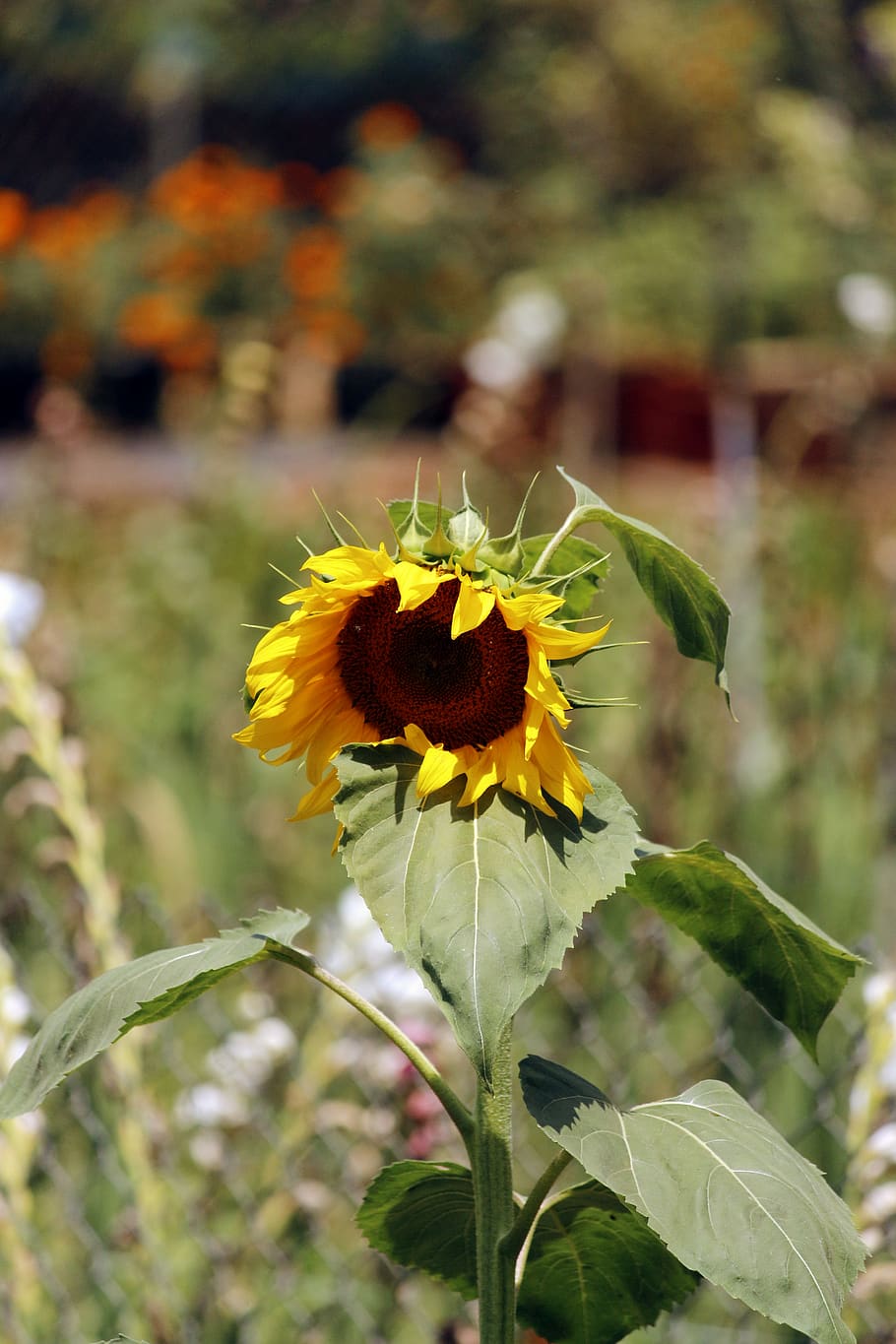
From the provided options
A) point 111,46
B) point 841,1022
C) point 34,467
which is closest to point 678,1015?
point 841,1022

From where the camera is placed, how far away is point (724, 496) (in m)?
2.91

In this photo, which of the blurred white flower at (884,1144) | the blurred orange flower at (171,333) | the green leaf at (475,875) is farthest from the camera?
the blurred orange flower at (171,333)

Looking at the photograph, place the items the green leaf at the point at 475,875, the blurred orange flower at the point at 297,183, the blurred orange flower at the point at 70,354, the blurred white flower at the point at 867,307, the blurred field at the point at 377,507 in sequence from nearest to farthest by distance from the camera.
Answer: the green leaf at the point at 475,875 → the blurred field at the point at 377,507 → the blurred white flower at the point at 867,307 → the blurred orange flower at the point at 70,354 → the blurred orange flower at the point at 297,183

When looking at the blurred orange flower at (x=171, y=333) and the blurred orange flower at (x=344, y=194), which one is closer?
the blurred orange flower at (x=171, y=333)

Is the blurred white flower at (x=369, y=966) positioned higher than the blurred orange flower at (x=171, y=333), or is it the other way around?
the blurred white flower at (x=369, y=966)

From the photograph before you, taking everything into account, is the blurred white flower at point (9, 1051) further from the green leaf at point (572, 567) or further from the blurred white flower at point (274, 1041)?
the green leaf at point (572, 567)

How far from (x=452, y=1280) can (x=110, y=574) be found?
310cm

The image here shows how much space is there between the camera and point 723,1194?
0.53 metres

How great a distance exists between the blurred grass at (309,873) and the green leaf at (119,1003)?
0.76 meters

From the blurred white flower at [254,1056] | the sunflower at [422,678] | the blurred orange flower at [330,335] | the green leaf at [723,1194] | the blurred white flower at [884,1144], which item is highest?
the sunflower at [422,678]

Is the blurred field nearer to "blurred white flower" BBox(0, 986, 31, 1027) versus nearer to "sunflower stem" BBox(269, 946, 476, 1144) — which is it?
"blurred white flower" BBox(0, 986, 31, 1027)

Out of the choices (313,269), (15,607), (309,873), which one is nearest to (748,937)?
(15,607)

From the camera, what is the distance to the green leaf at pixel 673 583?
562mm

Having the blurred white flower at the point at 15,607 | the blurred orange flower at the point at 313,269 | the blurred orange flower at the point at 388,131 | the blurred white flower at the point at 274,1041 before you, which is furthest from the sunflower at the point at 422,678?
the blurred orange flower at the point at 388,131
